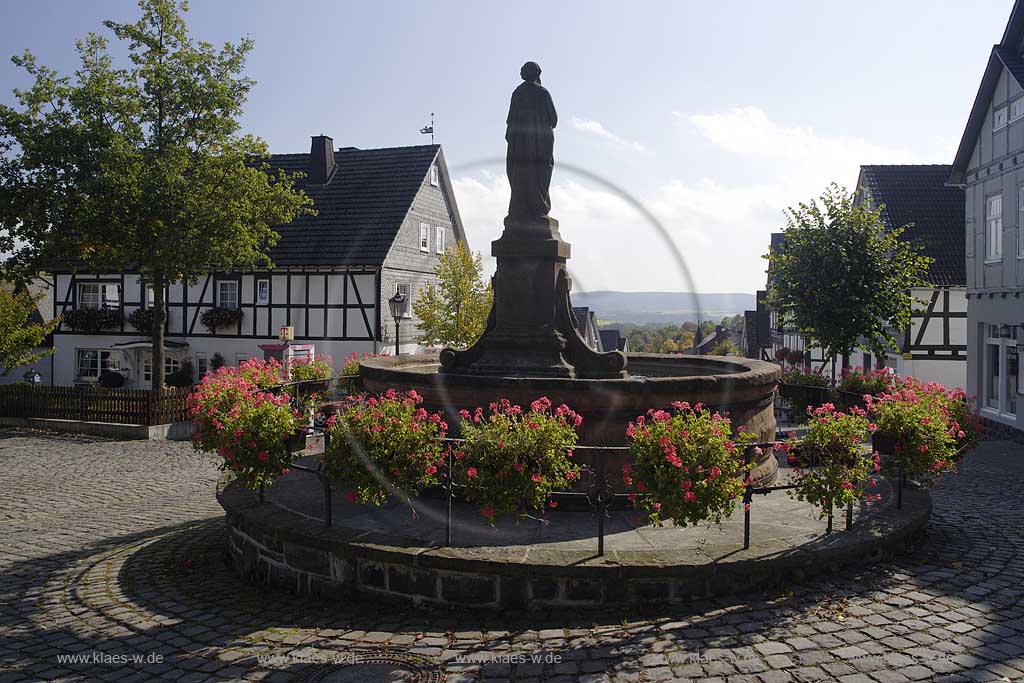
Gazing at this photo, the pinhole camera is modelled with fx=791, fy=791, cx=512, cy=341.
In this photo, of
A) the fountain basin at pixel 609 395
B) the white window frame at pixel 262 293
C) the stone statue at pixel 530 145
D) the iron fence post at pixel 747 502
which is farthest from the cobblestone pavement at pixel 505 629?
the white window frame at pixel 262 293

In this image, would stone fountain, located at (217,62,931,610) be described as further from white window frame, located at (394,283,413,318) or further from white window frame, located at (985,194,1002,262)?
white window frame, located at (394,283,413,318)

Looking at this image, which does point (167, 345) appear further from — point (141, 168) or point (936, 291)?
point (936, 291)

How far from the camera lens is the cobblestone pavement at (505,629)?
16.8 ft

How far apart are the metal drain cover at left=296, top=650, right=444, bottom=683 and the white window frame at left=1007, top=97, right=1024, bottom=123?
18854mm

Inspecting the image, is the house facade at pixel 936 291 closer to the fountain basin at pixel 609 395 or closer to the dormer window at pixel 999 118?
the dormer window at pixel 999 118

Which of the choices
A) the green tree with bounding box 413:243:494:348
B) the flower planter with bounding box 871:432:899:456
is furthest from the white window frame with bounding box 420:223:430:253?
the flower planter with bounding box 871:432:899:456

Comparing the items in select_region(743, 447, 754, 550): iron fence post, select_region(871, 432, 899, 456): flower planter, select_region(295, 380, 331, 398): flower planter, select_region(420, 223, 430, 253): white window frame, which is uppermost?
select_region(420, 223, 430, 253): white window frame

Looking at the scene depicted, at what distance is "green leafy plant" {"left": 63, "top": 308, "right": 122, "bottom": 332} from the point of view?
30.6 meters

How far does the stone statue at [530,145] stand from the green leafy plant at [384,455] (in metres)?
4.25

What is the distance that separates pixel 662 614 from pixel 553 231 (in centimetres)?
558

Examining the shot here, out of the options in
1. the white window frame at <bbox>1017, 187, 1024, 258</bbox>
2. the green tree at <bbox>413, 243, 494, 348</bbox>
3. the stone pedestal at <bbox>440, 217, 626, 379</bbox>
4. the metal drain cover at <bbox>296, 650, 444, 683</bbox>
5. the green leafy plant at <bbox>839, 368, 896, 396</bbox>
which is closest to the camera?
the metal drain cover at <bbox>296, 650, 444, 683</bbox>

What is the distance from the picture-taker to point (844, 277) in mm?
19625

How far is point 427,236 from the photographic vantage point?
106 feet

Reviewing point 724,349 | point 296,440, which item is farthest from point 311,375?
point 724,349
